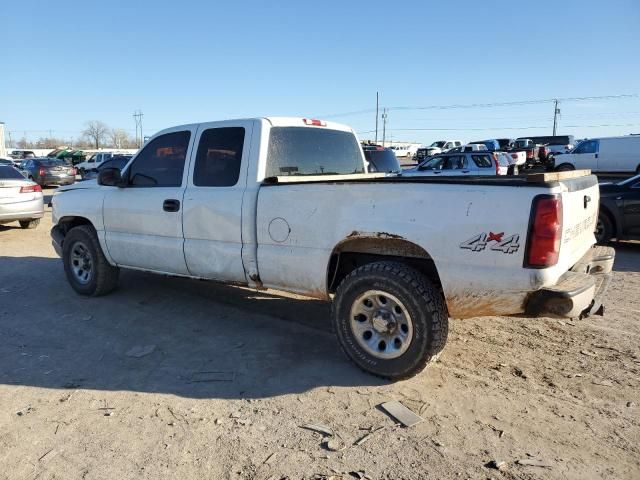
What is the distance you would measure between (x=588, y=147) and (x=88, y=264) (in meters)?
22.1

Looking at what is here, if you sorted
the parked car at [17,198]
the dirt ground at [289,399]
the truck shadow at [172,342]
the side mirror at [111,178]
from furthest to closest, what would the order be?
the parked car at [17,198]
the side mirror at [111,178]
the truck shadow at [172,342]
the dirt ground at [289,399]

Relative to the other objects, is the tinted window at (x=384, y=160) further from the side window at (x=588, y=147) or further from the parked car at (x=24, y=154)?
the parked car at (x=24, y=154)

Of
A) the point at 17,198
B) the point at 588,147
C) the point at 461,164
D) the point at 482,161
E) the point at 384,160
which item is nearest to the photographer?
the point at 17,198

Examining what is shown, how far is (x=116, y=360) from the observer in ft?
13.5

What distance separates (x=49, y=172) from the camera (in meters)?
23.9

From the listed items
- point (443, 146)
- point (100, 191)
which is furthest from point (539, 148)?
point (100, 191)

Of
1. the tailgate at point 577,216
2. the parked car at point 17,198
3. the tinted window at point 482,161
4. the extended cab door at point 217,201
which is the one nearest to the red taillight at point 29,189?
the parked car at point 17,198

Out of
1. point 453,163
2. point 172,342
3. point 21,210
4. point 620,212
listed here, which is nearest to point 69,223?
point 172,342

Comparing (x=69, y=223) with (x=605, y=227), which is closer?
(x=69, y=223)

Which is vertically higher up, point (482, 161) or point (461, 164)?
point (482, 161)

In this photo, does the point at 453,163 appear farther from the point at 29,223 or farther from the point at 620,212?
the point at 29,223

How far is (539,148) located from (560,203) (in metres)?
29.9

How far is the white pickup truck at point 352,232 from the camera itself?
3.12 metres

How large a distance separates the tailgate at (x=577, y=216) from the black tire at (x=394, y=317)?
0.94 m
